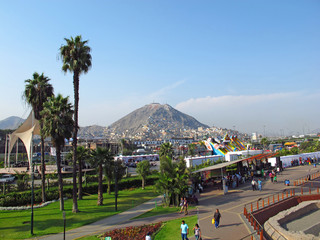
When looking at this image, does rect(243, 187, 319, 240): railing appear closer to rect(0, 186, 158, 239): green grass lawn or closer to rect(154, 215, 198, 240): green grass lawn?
rect(154, 215, 198, 240): green grass lawn

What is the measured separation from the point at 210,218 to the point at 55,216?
42.3ft

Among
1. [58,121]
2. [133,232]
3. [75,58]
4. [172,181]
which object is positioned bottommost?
[133,232]

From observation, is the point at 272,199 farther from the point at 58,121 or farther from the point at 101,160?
the point at 58,121

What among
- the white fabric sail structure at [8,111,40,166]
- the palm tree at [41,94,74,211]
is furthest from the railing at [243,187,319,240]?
the white fabric sail structure at [8,111,40,166]

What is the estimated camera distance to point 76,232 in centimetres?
1664

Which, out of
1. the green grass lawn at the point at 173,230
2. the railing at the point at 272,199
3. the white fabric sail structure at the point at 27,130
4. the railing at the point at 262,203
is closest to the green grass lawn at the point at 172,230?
the green grass lawn at the point at 173,230

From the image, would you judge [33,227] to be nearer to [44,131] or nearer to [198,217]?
[44,131]

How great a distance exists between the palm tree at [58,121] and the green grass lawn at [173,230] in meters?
11.1

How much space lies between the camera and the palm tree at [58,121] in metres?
21.5

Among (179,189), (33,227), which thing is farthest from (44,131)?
(179,189)

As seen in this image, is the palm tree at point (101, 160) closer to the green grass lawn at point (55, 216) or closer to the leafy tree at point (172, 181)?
the green grass lawn at point (55, 216)

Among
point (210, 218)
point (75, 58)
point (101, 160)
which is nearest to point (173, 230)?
point (210, 218)

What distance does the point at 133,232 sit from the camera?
15.2 meters

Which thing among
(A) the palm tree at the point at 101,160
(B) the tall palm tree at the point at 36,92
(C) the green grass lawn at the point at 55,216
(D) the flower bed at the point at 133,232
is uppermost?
(B) the tall palm tree at the point at 36,92
